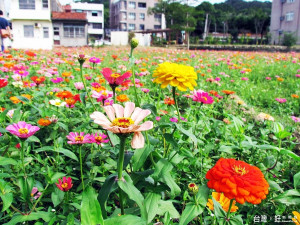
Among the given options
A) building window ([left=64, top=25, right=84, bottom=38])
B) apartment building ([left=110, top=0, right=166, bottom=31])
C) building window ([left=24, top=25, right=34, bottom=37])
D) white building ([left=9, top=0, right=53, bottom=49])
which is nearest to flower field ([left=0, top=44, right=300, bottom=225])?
white building ([left=9, top=0, right=53, bottom=49])

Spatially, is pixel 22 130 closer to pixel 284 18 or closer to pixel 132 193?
pixel 132 193

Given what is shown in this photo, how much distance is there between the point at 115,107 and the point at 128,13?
42.7m

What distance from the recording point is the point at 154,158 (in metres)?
1.01

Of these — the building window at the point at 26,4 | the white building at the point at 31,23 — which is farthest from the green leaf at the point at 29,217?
the building window at the point at 26,4

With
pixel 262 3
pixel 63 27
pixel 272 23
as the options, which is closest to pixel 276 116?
pixel 63 27

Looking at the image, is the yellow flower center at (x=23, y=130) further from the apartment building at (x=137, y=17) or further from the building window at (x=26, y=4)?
the apartment building at (x=137, y=17)

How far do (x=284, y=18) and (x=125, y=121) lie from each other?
3080cm

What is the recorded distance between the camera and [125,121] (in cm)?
71

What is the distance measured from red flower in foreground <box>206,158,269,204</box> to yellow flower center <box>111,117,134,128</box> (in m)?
0.31

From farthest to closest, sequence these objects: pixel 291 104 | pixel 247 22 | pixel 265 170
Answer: pixel 247 22, pixel 291 104, pixel 265 170

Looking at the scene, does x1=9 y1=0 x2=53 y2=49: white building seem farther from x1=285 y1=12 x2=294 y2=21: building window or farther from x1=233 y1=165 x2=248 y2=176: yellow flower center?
x1=285 y1=12 x2=294 y2=21: building window

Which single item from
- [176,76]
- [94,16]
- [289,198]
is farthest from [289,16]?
[176,76]

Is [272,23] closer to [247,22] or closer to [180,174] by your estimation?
[247,22]

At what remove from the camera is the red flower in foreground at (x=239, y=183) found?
0.69 metres
